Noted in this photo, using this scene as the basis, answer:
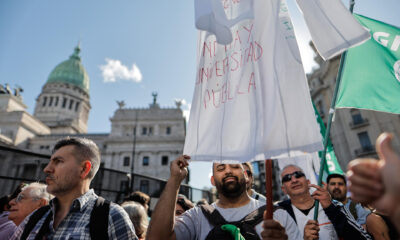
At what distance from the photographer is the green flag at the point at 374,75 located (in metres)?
2.50

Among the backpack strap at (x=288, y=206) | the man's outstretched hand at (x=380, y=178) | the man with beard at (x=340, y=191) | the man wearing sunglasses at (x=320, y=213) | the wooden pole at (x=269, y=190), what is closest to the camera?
the man's outstretched hand at (x=380, y=178)

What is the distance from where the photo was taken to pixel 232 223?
1967 millimetres

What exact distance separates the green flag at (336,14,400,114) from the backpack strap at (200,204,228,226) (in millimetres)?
1754

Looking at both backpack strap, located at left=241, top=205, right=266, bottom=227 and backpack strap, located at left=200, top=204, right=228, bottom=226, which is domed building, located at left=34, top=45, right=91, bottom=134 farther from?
backpack strap, located at left=241, top=205, right=266, bottom=227

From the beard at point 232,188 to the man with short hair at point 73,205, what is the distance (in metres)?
0.91

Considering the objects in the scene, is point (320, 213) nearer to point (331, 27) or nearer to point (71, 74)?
point (331, 27)

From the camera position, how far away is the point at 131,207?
10.9ft

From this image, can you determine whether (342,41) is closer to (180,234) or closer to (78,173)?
(180,234)

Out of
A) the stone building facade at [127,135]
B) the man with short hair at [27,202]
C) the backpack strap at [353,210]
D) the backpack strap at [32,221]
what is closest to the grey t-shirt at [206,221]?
the backpack strap at [32,221]

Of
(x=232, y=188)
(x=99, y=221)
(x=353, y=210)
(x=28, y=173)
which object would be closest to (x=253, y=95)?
(x=232, y=188)

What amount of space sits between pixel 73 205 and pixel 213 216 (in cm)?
125

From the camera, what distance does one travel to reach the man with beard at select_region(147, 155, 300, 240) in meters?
1.69

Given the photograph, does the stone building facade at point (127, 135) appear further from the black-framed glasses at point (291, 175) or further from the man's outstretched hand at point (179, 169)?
the man's outstretched hand at point (179, 169)

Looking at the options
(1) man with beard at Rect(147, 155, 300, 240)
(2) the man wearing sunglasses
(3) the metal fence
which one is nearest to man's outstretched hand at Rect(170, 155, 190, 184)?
(1) man with beard at Rect(147, 155, 300, 240)
